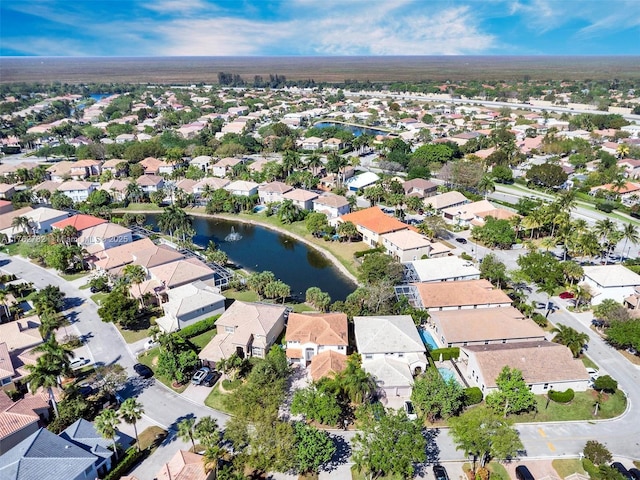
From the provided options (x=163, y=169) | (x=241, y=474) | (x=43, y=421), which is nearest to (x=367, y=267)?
(x=241, y=474)

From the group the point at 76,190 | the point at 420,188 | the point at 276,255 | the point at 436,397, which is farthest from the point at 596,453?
the point at 76,190

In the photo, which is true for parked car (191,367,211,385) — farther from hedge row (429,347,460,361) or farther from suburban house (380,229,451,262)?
suburban house (380,229,451,262)

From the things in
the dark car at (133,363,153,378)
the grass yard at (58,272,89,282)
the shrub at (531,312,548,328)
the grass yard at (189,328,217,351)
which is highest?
the shrub at (531,312,548,328)

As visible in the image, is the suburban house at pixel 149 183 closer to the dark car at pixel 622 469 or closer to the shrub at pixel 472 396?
the shrub at pixel 472 396

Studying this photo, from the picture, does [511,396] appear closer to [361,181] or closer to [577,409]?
[577,409]

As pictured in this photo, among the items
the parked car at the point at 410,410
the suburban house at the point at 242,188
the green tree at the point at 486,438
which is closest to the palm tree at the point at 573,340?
the green tree at the point at 486,438

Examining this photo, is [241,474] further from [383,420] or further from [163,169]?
[163,169]

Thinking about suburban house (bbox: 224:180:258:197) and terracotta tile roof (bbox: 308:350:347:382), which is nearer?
terracotta tile roof (bbox: 308:350:347:382)

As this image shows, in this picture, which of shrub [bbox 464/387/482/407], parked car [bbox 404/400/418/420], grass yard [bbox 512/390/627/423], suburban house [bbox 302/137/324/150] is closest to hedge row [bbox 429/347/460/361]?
shrub [bbox 464/387/482/407]
